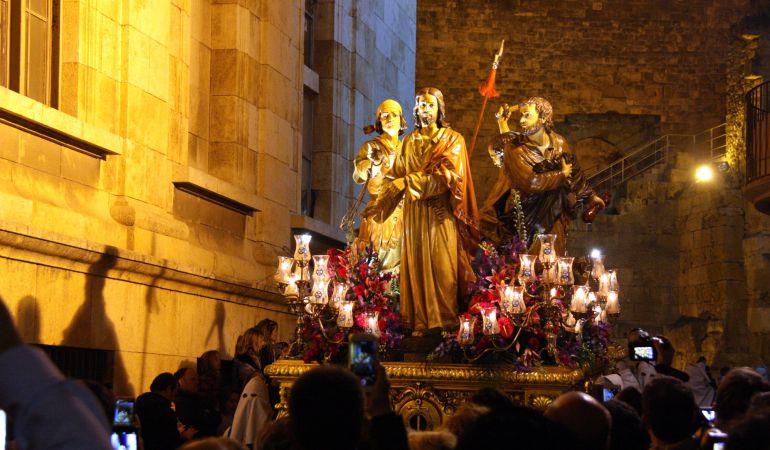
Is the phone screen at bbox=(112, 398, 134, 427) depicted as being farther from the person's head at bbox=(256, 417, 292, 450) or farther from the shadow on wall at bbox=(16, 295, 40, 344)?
the shadow on wall at bbox=(16, 295, 40, 344)

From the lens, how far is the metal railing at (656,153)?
3547 centimetres

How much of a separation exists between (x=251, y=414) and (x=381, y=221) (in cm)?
232

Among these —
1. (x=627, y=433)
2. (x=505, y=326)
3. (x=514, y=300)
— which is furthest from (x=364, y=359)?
(x=505, y=326)

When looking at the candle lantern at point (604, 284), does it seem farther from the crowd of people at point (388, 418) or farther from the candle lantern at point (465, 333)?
the crowd of people at point (388, 418)

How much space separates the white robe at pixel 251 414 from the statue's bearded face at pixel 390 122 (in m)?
2.91

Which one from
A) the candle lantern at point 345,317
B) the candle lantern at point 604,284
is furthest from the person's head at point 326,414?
the candle lantern at point 604,284

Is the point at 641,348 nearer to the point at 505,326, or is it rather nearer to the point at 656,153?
the point at 505,326

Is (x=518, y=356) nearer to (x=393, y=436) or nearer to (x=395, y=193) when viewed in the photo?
(x=395, y=193)

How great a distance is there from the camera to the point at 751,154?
18.9m

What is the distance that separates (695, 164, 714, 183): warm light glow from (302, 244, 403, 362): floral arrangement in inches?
863

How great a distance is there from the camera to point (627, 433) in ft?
15.9

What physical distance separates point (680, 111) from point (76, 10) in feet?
95.3

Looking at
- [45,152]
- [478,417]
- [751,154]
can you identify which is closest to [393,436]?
[478,417]

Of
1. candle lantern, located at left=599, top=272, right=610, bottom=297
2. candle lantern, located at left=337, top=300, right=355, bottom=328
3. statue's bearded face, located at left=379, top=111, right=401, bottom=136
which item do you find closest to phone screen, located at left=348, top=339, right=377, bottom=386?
candle lantern, located at left=337, top=300, right=355, bottom=328
